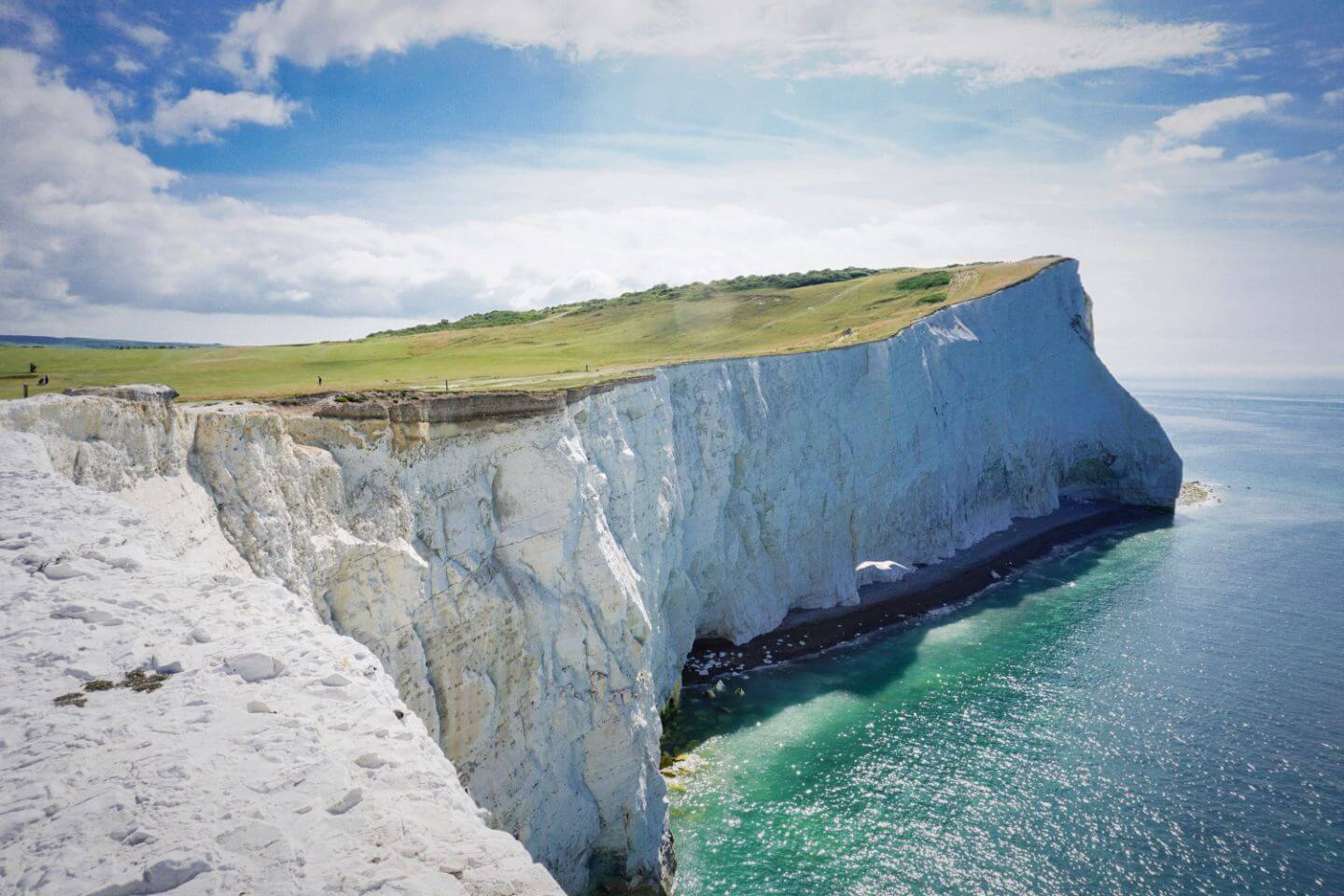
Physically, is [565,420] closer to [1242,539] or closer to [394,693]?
[394,693]

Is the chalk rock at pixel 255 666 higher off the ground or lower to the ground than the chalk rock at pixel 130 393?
lower

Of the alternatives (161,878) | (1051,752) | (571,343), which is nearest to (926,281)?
(571,343)

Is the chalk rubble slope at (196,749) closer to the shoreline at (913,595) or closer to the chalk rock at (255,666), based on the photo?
the chalk rock at (255,666)

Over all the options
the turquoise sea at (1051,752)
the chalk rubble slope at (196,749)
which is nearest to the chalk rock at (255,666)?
the chalk rubble slope at (196,749)

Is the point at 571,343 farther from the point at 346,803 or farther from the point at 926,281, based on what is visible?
the point at 346,803

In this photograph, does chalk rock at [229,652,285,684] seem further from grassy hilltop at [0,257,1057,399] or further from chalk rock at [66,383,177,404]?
grassy hilltop at [0,257,1057,399]

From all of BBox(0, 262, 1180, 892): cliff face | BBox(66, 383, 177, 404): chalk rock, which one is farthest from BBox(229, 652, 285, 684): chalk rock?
BBox(66, 383, 177, 404): chalk rock
